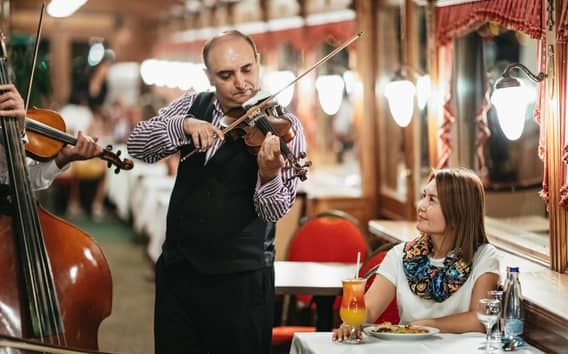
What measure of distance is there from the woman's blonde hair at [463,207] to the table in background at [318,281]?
1.08 metres

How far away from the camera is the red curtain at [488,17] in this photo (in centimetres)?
400

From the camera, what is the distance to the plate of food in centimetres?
309

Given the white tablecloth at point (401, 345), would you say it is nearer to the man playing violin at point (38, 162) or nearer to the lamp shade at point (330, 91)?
the man playing violin at point (38, 162)

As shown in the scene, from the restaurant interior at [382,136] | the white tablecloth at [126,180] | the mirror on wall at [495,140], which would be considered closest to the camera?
the restaurant interior at [382,136]

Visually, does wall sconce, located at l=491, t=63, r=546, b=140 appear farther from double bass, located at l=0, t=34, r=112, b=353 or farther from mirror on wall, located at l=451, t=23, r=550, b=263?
double bass, located at l=0, t=34, r=112, b=353

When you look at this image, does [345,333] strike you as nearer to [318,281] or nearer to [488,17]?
[318,281]

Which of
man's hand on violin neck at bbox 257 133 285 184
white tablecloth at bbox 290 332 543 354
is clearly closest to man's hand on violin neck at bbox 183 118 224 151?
man's hand on violin neck at bbox 257 133 285 184

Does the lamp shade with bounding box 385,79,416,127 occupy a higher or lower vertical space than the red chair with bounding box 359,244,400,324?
higher

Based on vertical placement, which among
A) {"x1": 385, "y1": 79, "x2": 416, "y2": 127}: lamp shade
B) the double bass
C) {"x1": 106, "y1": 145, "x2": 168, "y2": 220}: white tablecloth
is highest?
{"x1": 385, "y1": 79, "x2": 416, "y2": 127}: lamp shade

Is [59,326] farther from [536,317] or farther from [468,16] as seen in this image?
[468,16]

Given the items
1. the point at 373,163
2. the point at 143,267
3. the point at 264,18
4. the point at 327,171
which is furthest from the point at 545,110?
the point at 143,267

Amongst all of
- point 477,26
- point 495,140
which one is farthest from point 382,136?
point 477,26

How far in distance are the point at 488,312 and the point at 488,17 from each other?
1950 millimetres

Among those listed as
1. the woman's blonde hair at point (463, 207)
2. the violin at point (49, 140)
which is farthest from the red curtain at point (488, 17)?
the violin at point (49, 140)
